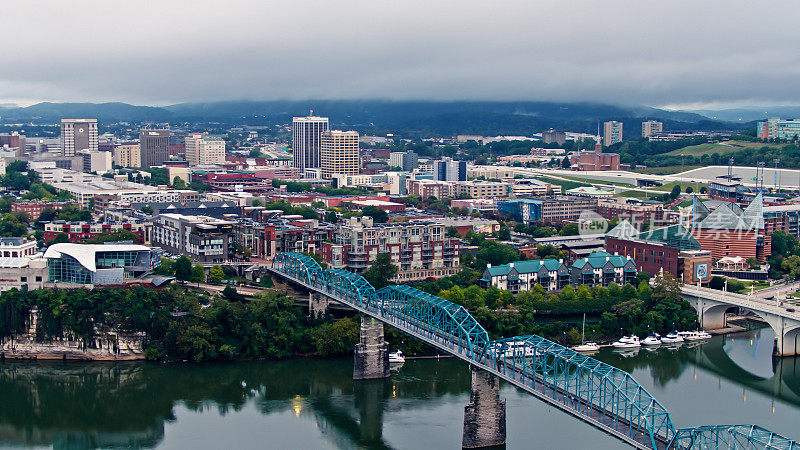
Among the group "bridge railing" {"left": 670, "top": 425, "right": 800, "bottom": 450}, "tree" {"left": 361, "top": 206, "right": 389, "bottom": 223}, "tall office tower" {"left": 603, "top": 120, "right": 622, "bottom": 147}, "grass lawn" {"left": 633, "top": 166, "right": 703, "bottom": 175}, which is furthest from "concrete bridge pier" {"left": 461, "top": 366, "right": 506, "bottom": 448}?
"tall office tower" {"left": 603, "top": 120, "right": 622, "bottom": 147}

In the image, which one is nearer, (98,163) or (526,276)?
(526,276)

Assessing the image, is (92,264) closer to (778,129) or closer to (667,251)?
(667,251)

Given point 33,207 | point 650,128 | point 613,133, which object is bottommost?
point 33,207

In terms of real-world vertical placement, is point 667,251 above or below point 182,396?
above

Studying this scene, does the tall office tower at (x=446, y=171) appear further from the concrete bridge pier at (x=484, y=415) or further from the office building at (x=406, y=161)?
the concrete bridge pier at (x=484, y=415)

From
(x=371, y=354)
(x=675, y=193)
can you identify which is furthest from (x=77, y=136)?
(x=371, y=354)

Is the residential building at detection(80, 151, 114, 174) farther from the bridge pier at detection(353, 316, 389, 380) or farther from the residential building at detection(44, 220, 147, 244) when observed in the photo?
the bridge pier at detection(353, 316, 389, 380)
